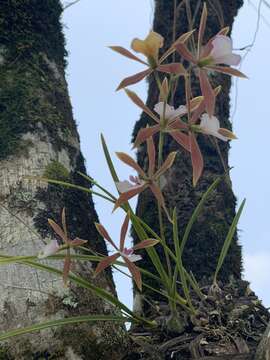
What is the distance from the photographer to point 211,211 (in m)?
1.58

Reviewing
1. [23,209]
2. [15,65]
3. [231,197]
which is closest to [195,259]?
[231,197]

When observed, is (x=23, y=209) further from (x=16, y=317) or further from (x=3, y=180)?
(x=16, y=317)

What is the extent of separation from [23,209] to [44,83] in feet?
1.20

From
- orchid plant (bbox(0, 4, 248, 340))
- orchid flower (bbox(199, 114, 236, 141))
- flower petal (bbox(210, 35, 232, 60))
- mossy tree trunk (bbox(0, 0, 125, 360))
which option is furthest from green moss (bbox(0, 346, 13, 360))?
flower petal (bbox(210, 35, 232, 60))

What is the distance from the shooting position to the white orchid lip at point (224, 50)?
2.56 feet

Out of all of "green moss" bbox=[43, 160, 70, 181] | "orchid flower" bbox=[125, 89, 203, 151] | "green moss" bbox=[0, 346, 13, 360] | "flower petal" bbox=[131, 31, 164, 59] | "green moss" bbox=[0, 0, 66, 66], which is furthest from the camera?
"green moss" bbox=[0, 0, 66, 66]

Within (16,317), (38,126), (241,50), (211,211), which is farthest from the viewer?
(241,50)

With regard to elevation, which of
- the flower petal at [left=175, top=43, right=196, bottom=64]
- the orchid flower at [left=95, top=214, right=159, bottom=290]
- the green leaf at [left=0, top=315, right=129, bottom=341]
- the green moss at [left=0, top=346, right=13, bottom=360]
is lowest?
the green moss at [left=0, top=346, right=13, bottom=360]

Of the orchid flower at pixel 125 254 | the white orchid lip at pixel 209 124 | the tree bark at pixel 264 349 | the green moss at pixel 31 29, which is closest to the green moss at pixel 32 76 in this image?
the green moss at pixel 31 29

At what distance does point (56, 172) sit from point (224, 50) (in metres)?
0.59

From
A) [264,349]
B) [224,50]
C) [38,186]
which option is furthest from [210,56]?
[38,186]

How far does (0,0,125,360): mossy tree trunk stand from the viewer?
3.51 feet

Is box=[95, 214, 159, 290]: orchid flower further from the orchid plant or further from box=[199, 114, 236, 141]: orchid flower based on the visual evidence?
box=[199, 114, 236, 141]: orchid flower

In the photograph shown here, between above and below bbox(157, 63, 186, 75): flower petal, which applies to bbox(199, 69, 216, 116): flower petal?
below
